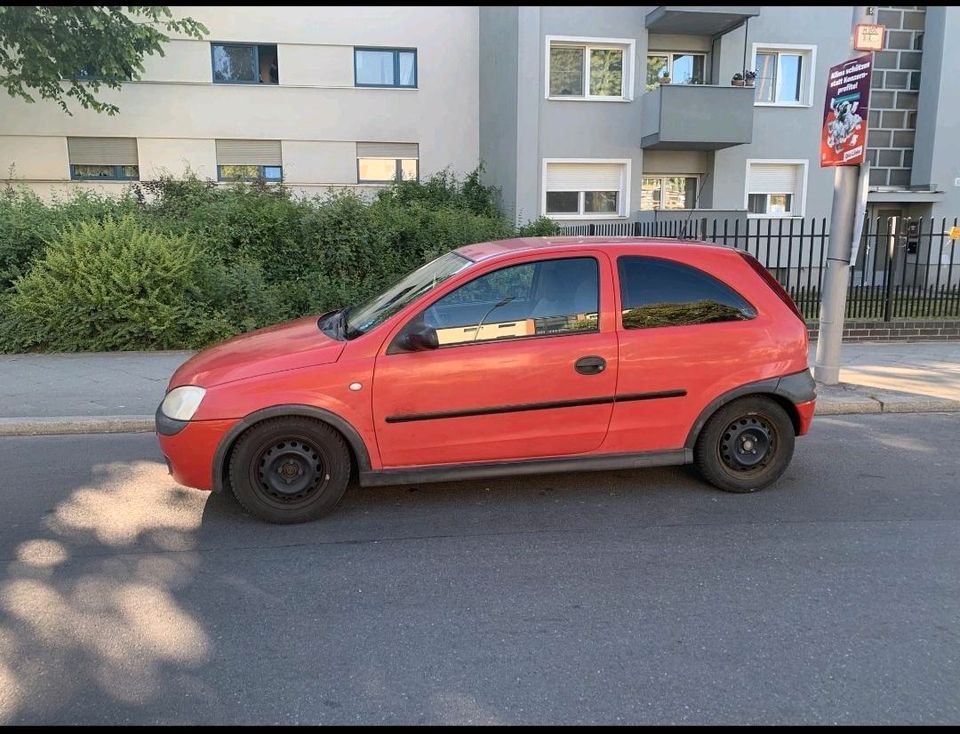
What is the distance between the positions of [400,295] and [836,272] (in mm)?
5032

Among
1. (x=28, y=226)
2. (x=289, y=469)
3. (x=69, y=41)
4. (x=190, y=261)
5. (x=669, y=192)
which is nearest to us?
(x=289, y=469)

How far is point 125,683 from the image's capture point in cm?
281

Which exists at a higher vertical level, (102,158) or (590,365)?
(102,158)

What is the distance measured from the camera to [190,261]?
9.30m

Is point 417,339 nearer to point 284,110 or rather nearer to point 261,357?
point 261,357

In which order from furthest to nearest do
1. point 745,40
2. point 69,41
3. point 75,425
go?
1. point 745,40
2. point 69,41
3. point 75,425

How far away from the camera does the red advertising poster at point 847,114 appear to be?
22.4ft

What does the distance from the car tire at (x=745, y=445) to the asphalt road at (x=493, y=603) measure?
0.15m

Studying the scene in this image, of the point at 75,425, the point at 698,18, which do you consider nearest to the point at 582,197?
the point at 698,18

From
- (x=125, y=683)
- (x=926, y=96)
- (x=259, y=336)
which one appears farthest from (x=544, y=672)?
(x=926, y=96)

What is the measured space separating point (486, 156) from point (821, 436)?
603 inches

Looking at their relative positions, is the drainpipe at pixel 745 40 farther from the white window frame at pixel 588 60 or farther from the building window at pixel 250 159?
the building window at pixel 250 159

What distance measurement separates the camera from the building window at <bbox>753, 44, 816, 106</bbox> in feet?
58.0

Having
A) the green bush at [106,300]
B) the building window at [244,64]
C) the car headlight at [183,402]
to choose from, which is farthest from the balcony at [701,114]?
the car headlight at [183,402]
